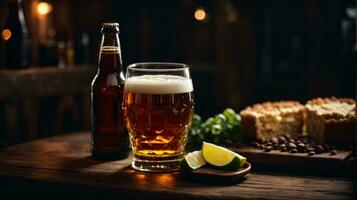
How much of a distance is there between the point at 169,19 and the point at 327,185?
3746 mm

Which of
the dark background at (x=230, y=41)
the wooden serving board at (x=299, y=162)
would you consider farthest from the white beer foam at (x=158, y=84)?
the dark background at (x=230, y=41)

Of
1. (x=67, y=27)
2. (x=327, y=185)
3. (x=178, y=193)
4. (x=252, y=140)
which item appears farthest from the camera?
(x=67, y=27)

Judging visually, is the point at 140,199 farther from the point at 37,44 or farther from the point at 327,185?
the point at 37,44

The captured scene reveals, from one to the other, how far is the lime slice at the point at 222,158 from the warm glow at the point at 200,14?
3.52 metres

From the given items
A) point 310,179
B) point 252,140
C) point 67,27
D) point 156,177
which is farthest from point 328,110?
point 67,27

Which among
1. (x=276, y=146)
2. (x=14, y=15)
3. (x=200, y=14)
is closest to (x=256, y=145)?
(x=276, y=146)

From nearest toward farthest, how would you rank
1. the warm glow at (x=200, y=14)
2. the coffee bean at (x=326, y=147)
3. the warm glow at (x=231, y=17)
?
1. the coffee bean at (x=326, y=147)
2. the warm glow at (x=231, y=17)
3. the warm glow at (x=200, y=14)

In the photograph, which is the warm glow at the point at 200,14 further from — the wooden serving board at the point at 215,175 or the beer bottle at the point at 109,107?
the wooden serving board at the point at 215,175

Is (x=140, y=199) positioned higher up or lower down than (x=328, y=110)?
lower down

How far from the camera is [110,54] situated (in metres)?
1.78

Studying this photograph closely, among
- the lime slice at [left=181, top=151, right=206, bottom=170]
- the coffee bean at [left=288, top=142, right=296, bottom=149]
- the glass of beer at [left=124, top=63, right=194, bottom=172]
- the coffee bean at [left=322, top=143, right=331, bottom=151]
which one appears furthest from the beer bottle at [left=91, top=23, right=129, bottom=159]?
the coffee bean at [left=322, top=143, right=331, bottom=151]

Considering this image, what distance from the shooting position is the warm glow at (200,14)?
→ 5035 millimetres

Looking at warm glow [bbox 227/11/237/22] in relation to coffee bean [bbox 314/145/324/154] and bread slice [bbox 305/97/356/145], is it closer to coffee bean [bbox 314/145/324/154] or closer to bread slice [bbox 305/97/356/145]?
bread slice [bbox 305/97/356/145]

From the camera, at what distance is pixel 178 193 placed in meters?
1.44
